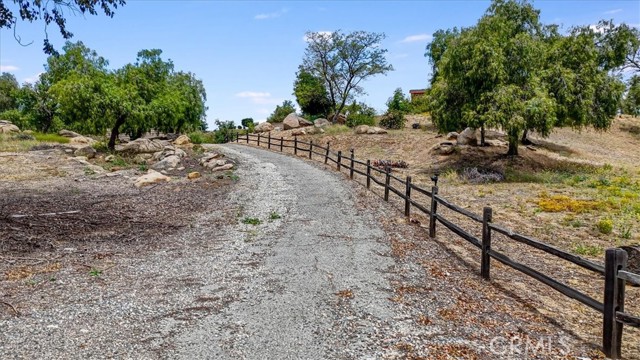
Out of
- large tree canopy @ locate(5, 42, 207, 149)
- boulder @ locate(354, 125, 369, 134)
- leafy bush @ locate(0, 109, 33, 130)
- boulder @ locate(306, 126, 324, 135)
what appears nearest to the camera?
large tree canopy @ locate(5, 42, 207, 149)

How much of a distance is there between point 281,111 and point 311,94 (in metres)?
6.74

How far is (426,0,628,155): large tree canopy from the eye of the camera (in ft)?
66.7

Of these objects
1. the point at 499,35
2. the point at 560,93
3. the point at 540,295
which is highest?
the point at 499,35

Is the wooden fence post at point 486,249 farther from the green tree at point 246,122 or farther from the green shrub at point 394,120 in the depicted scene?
the green tree at point 246,122

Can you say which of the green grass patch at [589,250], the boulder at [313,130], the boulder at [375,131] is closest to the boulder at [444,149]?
the boulder at [375,131]

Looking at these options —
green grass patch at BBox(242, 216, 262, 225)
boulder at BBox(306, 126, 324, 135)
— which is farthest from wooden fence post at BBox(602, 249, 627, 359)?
boulder at BBox(306, 126, 324, 135)

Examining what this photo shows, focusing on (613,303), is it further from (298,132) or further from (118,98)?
(298,132)

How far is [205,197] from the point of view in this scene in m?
15.6

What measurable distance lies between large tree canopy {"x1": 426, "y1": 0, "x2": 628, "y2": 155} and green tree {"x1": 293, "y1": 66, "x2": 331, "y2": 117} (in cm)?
2749

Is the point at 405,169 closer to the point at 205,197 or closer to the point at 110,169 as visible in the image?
the point at 205,197

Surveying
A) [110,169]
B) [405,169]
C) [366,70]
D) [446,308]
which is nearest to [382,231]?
[446,308]

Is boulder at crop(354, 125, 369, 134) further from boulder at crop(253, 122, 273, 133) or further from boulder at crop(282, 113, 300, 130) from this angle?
→ boulder at crop(253, 122, 273, 133)

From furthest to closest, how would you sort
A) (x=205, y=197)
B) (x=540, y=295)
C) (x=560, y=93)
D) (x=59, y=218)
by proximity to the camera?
(x=560, y=93), (x=205, y=197), (x=59, y=218), (x=540, y=295)

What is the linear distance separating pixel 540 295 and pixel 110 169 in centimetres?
2123
